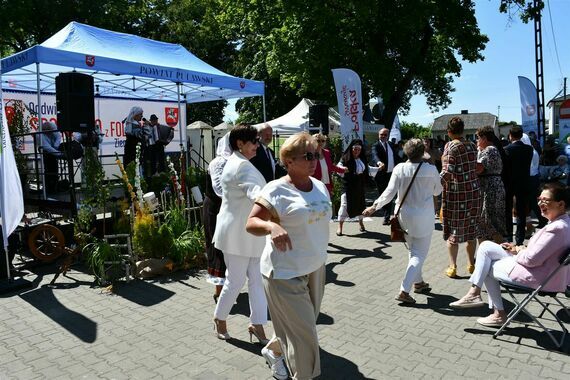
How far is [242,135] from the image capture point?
3.79 metres

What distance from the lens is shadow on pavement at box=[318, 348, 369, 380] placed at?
11.4ft

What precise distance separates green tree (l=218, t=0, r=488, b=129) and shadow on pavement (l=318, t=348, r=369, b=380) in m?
15.8

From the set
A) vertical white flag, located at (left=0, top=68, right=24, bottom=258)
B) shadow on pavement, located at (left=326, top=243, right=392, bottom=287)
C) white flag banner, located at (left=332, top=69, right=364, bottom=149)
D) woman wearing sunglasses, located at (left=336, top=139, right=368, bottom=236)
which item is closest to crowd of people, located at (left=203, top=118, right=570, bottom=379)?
shadow on pavement, located at (left=326, top=243, right=392, bottom=287)

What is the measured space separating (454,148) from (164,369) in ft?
12.6

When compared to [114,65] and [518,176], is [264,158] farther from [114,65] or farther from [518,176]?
[114,65]

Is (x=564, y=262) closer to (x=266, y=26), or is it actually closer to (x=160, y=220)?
(x=160, y=220)

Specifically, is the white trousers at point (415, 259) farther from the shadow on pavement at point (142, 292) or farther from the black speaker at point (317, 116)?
Answer: the black speaker at point (317, 116)

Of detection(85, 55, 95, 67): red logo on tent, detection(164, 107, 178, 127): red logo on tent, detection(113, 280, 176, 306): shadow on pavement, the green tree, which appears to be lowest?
detection(113, 280, 176, 306): shadow on pavement

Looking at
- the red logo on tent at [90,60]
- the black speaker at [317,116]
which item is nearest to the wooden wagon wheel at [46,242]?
the red logo on tent at [90,60]

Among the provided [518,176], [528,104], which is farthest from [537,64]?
[518,176]

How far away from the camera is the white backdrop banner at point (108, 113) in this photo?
1248 centimetres

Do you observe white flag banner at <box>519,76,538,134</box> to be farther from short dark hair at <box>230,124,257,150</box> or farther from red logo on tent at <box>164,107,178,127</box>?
short dark hair at <box>230,124,257,150</box>

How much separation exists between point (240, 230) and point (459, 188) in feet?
9.61

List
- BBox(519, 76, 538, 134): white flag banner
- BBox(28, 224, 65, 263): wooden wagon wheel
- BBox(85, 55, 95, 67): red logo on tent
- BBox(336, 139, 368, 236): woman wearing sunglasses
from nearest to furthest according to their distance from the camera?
BBox(28, 224, 65, 263): wooden wagon wheel, BBox(336, 139, 368, 236): woman wearing sunglasses, BBox(85, 55, 95, 67): red logo on tent, BBox(519, 76, 538, 134): white flag banner
